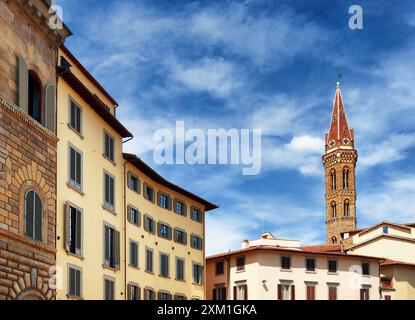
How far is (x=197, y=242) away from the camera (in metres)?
59.4

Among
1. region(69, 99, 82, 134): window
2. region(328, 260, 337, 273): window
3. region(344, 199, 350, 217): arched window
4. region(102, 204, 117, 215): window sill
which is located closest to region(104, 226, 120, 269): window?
region(102, 204, 117, 215): window sill

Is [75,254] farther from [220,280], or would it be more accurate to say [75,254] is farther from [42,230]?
[220,280]

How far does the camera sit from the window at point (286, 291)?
66.9 metres

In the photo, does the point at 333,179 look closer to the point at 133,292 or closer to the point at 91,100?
the point at 133,292

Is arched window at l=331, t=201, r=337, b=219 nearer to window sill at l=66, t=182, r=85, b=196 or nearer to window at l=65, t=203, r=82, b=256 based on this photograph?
window sill at l=66, t=182, r=85, b=196

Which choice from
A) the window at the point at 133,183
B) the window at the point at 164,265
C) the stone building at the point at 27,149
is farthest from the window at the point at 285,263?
the stone building at the point at 27,149

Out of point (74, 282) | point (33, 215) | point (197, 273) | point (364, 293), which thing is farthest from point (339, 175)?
point (33, 215)

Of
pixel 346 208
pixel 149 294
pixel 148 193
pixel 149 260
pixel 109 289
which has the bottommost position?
pixel 149 294

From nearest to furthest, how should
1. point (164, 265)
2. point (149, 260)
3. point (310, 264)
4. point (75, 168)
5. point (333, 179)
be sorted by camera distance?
1. point (75, 168)
2. point (149, 260)
3. point (164, 265)
4. point (310, 264)
5. point (333, 179)

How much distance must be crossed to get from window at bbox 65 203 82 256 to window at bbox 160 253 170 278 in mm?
18852

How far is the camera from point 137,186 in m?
48.3

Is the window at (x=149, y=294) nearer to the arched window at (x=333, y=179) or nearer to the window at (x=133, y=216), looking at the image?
the window at (x=133, y=216)

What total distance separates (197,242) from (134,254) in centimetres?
1394
